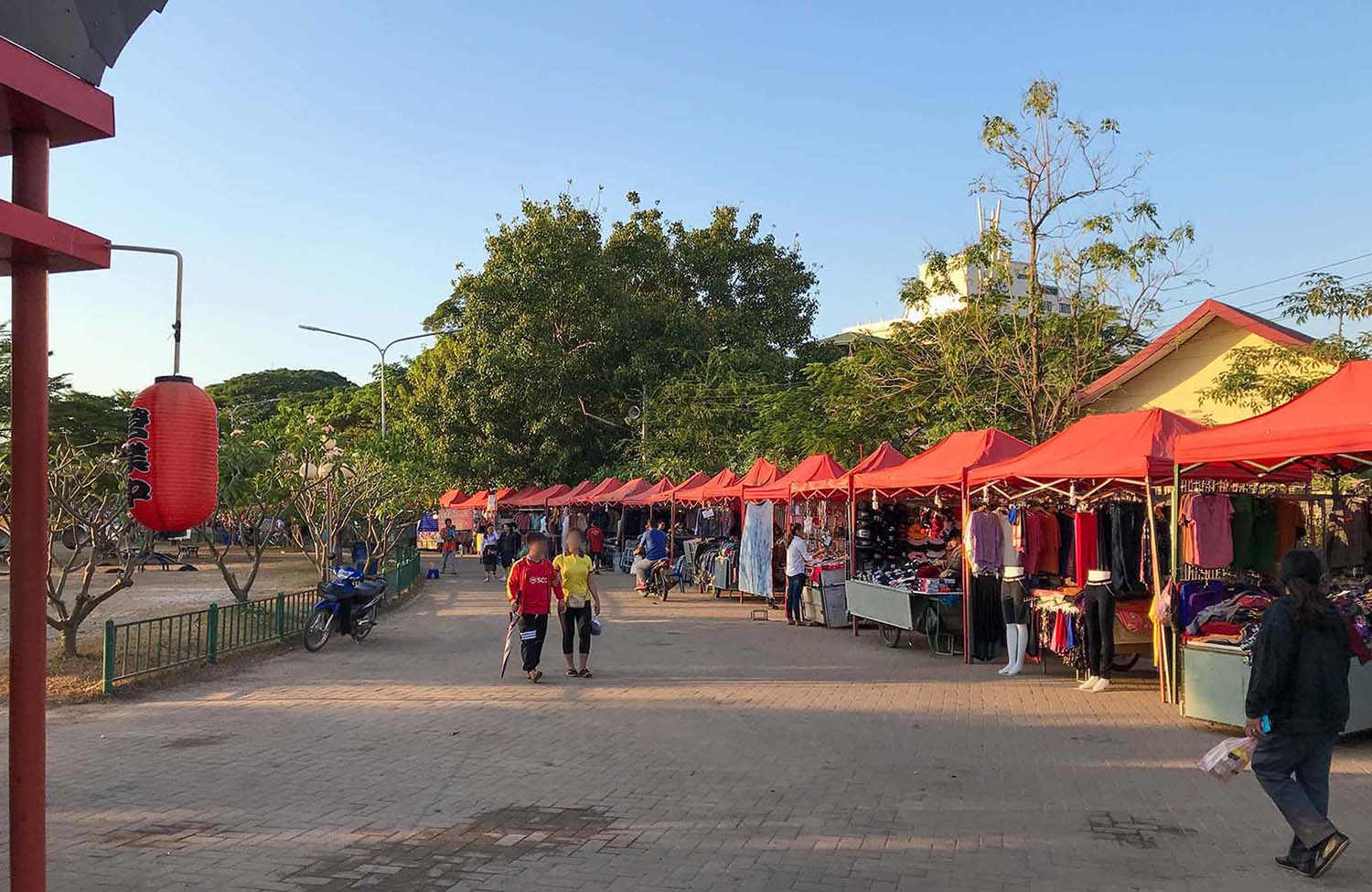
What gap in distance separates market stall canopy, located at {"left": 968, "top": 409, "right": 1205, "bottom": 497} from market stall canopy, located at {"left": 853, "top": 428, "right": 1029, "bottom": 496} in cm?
53

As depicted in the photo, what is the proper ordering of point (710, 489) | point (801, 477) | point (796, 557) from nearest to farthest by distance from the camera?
point (796, 557) < point (801, 477) < point (710, 489)

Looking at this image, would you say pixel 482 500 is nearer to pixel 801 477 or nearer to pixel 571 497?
pixel 571 497

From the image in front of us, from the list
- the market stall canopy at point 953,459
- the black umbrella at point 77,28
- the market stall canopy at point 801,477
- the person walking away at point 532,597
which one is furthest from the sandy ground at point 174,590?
the black umbrella at point 77,28

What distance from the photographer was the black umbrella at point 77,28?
4.10 metres

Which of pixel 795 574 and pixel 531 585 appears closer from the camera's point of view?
pixel 531 585

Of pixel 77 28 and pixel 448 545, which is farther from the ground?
pixel 77 28

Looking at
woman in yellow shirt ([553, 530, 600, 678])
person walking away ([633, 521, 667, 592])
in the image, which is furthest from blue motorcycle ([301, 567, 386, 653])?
person walking away ([633, 521, 667, 592])

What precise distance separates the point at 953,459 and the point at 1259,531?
Result: 349cm

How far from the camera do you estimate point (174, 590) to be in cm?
2409

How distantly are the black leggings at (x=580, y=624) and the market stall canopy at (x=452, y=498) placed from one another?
1126 inches

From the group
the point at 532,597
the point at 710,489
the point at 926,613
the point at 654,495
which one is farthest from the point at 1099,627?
the point at 654,495

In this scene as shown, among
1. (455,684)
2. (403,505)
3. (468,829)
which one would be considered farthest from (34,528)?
(403,505)

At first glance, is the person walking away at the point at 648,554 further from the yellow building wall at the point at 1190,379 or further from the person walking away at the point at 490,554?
the yellow building wall at the point at 1190,379

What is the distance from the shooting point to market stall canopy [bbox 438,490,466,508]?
132 feet
